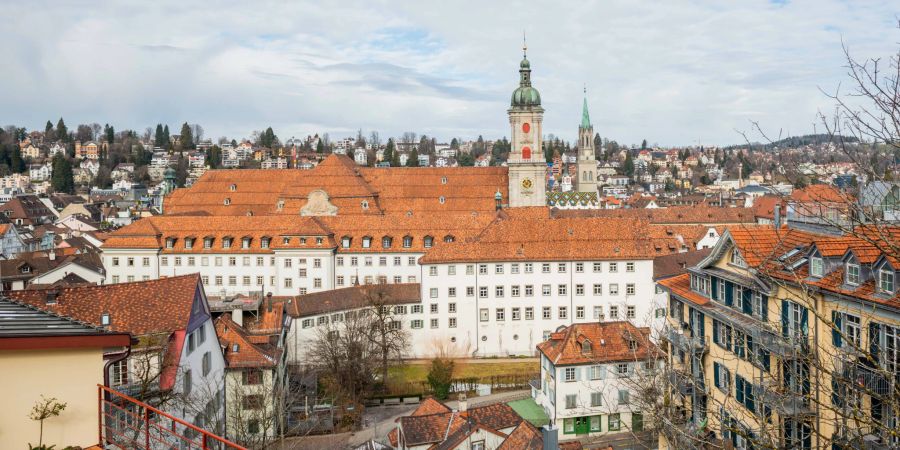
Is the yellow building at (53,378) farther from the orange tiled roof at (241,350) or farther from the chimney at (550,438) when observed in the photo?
the orange tiled roof at (241,350)

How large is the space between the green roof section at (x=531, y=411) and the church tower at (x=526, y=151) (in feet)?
123

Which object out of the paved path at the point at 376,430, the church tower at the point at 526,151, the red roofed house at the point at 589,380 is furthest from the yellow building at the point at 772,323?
the church tower at the point at 526,151

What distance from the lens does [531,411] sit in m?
40.0

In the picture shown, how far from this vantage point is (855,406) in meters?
9.56

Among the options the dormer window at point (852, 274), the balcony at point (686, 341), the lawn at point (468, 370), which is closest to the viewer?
the dormer window at point (852, 274)

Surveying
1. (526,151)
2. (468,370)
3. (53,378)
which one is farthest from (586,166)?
(53,378)

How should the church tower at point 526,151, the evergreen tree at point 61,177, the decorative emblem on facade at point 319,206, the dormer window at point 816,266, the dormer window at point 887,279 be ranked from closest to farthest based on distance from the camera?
the dormer window at point 887,279 < the dormer window at point 816,266 < the decorative emblem on facade at point 319,206 < the church tower at point 526,151 < the evergreen tree at point 61,177

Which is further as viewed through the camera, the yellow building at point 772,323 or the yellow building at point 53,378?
the yellow building at point 772,323

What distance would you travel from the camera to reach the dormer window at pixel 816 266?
67.8 feet

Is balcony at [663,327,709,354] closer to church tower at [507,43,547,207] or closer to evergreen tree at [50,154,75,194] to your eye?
church tower at [507,43,547,207]

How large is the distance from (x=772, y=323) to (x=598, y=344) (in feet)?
73.3

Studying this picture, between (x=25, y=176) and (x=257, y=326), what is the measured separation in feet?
583

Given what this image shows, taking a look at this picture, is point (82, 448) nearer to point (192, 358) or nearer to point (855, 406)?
point (855, 406)

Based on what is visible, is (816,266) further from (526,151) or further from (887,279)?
(526,151)
